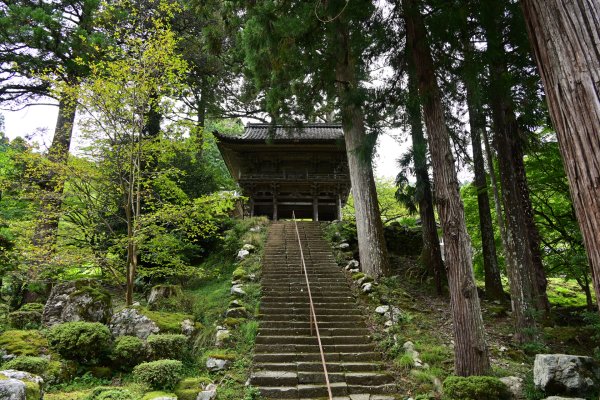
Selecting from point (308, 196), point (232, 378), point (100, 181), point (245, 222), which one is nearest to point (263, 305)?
point (232, 378)

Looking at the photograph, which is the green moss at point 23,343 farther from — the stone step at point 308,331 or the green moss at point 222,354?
the stone step at point 308,331

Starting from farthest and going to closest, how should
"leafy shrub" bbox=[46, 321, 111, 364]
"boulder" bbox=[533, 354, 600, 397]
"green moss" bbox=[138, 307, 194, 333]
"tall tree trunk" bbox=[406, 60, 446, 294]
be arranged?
"tall tree trunk" bbox=[406, 60, 446, 294] < "green moss" bbox=[138, 307, 194, 333] < "leafy shrub" bbox=[46, 321, 111, 364] < "boulder" bbox=[533, 354, 600, 397]

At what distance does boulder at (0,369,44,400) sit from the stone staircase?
282 centimetres

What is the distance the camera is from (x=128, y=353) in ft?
19.5

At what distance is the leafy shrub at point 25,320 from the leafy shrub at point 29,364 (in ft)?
7.50

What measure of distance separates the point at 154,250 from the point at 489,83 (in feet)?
25.2

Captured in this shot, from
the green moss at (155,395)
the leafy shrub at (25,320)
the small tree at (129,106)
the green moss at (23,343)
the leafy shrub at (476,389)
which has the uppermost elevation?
the small tree at (129,106)

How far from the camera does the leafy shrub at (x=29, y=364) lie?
185 inches

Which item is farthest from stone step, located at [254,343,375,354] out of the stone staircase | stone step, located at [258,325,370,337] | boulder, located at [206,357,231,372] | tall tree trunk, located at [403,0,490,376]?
tall tree trunk, located at [403,0,490,376]

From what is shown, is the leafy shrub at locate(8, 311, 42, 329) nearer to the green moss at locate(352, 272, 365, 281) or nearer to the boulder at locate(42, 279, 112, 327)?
the boulder at locate(42, 279, 112, 327)

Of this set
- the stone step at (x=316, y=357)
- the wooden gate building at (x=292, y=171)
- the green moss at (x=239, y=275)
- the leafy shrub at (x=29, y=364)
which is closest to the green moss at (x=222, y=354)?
the stone step at (x=316, y=357)

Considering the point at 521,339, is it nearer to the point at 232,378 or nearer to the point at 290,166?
the point at 232,378

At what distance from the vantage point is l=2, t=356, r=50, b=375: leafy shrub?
4.71 meters

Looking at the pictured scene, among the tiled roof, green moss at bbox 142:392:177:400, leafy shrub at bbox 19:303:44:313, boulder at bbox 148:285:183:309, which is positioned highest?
the tiled roof
